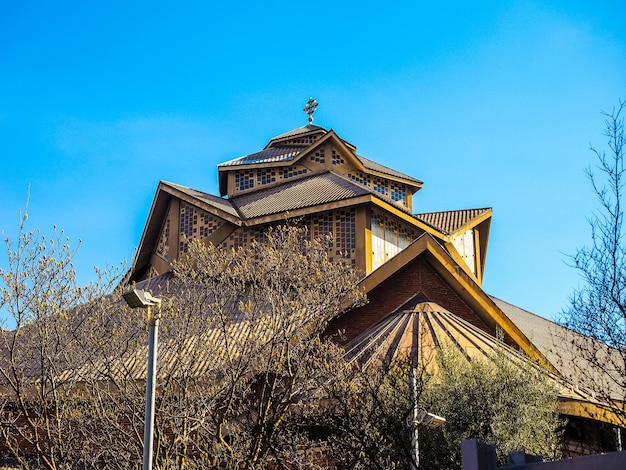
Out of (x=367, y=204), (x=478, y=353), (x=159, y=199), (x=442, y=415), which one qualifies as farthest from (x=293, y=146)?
(x=442, y=415)

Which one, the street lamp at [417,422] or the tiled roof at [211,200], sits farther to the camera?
the tiled roof at [211,200]

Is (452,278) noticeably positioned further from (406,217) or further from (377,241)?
(406,217)

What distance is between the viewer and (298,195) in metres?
24.0

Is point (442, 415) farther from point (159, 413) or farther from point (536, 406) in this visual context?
point (159, 413)

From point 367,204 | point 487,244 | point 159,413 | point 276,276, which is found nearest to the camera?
point 159,413

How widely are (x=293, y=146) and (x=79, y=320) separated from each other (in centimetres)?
1519

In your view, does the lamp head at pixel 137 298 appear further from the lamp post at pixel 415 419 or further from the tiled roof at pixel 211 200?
the tiled roof at pixel 211 200

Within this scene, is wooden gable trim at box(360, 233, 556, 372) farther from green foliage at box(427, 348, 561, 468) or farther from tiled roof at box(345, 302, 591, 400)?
green foliage at box(427, 348, 561, 468)

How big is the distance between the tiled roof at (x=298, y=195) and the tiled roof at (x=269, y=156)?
1.06m

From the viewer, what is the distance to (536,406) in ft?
45.3

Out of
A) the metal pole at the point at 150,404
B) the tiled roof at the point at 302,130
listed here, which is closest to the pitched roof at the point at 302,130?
the tiled roof at the point at 302,130

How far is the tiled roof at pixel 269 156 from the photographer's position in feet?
88.0

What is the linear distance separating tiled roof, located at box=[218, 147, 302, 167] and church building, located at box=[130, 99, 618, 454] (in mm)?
48

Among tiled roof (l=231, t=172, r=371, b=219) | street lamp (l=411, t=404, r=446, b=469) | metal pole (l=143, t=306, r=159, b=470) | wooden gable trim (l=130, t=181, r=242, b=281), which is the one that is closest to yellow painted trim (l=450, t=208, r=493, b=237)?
tiled roof (l=231, t=172, r=371, b=219)
